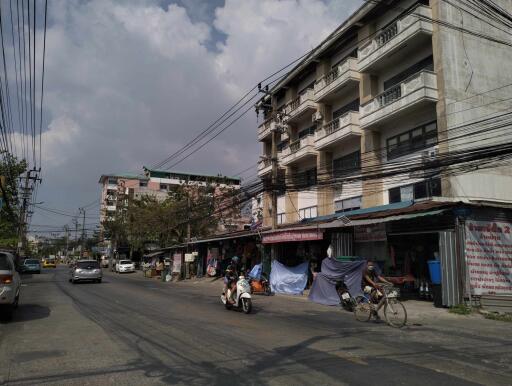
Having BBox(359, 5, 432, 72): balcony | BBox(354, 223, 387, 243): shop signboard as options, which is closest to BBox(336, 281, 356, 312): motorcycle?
BBox(354, 223, 387, 243): shop signboard

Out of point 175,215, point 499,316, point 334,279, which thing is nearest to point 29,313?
point 334,279

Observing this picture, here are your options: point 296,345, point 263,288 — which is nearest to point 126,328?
point 296,345

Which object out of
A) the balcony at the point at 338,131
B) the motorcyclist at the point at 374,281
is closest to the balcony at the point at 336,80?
the balcony at the point at 338,131

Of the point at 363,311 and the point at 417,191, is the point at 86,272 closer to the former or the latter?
the point at 417,191

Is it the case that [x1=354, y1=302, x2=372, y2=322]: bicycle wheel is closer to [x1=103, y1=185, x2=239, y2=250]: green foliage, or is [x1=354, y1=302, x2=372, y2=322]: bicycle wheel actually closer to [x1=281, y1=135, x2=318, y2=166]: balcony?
[x1=281, y1=135, x2=318, y2=166]: balcony

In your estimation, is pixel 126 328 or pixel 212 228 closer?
pixel 126 328

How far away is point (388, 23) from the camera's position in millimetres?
23516

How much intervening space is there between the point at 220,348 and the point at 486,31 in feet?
69.6

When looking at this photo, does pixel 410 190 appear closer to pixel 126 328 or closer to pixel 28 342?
pixel 126 328

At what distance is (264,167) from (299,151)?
21.0 ft

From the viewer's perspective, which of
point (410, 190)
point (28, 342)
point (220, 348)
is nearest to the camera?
point (220, 348)

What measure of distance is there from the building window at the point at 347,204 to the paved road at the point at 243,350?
13.3 meters

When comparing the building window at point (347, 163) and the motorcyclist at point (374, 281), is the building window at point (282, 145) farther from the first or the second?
the motorcyclist at point (374, 281)

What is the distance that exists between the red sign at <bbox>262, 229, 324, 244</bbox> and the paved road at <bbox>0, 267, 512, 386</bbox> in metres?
7.38
